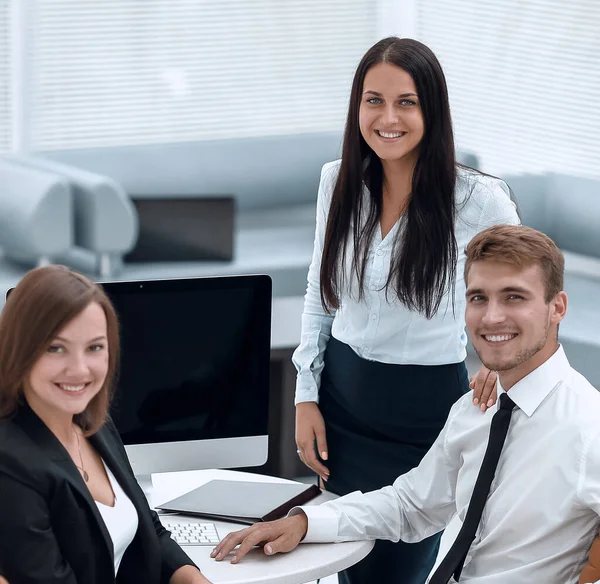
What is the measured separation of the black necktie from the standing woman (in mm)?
448

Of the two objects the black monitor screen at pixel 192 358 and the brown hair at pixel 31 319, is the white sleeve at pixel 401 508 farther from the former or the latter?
the brown hair at pixel 31 319

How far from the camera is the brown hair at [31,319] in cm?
159

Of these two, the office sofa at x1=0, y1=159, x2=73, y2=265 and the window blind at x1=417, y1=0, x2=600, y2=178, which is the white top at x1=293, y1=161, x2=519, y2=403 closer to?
the office sofa at x1=0, y1=159, x2=73, y2=265

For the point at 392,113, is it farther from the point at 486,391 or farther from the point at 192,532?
the point at 192,532

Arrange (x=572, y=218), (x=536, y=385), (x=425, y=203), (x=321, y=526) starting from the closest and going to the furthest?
(x=536, y=385)
(x=321, y=526)
(x=425, y=203)
(x=572, y=218)

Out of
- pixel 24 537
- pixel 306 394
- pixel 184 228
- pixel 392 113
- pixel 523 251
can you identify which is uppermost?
pixel 392 113

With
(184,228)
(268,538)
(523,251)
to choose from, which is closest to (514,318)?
(523,251)

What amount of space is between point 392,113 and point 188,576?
3.37 feet

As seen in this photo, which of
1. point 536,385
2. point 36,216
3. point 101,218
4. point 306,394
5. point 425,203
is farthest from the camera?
point 101,218

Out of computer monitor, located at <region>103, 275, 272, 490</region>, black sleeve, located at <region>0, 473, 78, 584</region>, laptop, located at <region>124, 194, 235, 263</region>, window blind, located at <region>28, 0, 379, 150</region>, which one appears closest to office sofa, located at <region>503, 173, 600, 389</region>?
laptop, located at <region>124, 194, 235, 263</region>

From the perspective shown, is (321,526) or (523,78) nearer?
(321,526)

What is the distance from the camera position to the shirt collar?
6.23ft

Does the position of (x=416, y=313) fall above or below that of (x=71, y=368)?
below

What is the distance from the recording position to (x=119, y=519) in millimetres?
1747
